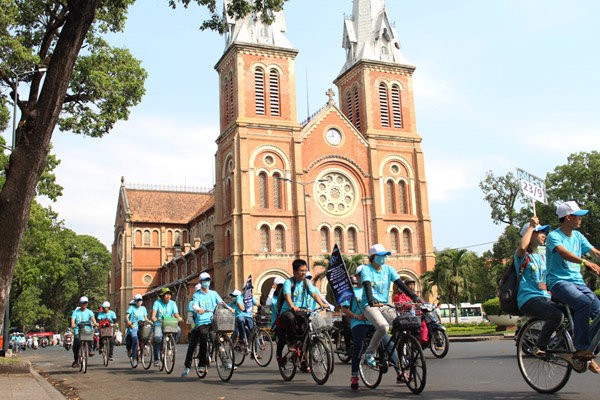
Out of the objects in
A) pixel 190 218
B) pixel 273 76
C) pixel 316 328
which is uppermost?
pixel 273 76

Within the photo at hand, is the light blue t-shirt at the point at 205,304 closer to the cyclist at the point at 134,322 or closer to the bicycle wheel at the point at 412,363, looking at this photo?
the cyclist at the point at 134,322

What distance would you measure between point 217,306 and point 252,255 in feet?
110

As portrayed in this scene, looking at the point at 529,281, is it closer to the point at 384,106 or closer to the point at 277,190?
the point at 277,190

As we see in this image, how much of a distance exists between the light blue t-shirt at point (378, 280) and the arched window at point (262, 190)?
37.6 m

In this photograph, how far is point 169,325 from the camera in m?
13.9

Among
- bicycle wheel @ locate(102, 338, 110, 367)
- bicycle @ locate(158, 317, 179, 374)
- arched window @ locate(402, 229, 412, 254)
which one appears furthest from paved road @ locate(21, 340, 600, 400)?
arched window @ locate(402, 229, 412, 254)

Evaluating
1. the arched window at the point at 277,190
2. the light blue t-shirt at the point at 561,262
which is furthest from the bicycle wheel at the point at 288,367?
the arched window at the point at 277,190

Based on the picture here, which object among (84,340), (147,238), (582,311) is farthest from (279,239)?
(582,311)

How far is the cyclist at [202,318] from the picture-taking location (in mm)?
11897

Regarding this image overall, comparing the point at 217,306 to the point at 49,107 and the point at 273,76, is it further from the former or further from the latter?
the point at 273,76

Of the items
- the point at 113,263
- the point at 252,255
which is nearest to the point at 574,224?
the point at 252,255

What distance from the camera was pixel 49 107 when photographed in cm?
1145

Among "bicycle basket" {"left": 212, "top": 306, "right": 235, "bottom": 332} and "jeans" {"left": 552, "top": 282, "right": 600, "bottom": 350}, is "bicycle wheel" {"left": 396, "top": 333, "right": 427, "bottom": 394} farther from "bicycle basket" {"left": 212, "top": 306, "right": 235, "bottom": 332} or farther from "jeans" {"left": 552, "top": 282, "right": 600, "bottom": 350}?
"bicycle basket" {"left": 212, "top": 306, "right": 235, "bottom": 332}

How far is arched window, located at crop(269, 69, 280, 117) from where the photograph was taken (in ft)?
160
